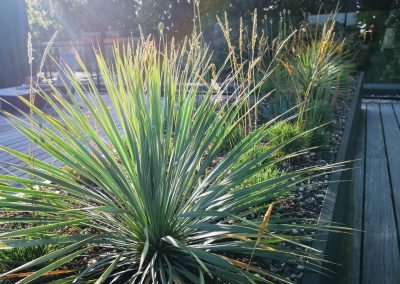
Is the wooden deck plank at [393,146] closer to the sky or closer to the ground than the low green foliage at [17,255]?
closer to the ground

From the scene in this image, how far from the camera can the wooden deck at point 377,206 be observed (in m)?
2.05

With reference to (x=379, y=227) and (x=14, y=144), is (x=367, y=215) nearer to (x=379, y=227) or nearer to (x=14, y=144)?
(x=379, y=227)

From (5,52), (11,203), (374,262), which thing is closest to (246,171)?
(11,203)

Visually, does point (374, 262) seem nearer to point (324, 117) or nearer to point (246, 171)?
point (246, 171)

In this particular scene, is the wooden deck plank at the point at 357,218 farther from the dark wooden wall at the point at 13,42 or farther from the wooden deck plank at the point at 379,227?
the dark wooden wall at the point at 13,42

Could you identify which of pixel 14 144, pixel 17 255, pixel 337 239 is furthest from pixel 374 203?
pixel 14 144

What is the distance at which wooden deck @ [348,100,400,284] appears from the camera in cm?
205

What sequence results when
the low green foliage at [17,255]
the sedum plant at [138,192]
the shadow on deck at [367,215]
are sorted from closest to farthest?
the sedum plant at [138,192] → the low green foliage at [17,255] → the shadow on deck at [367,215]

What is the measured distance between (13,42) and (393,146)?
28.4 ft

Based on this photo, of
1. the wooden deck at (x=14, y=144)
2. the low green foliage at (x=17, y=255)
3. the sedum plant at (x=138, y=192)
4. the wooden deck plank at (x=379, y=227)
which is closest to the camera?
the sedum plant at (x=138, y=192)

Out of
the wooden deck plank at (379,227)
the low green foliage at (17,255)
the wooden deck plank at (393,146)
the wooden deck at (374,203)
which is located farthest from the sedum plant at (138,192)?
the wooden deck plank at (393,146)

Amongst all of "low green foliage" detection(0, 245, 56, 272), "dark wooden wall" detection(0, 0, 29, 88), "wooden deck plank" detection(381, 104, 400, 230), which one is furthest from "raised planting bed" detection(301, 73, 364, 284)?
"dark wooden wall" detection(0, 0, 29, 88)

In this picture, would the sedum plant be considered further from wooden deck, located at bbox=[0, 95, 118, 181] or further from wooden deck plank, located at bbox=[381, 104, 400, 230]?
wooden deck, located at bbox=[0, 95, 118, 181]

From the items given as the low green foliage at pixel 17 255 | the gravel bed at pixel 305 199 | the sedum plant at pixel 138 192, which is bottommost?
the gravel bed at pixel 305 199
